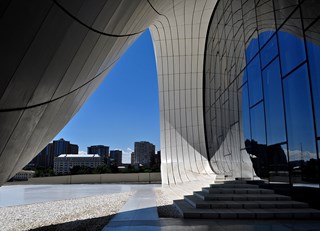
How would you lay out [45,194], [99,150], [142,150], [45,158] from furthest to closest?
[99,150], [142,150], [45,158], [45,194]

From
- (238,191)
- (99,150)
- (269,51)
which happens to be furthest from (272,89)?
(99,150)

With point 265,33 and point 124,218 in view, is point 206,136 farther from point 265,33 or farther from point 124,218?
point 124,218

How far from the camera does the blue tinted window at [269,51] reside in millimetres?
10664

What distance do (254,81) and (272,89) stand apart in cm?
202

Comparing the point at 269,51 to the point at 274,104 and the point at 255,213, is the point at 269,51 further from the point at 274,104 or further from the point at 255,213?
the point at 255,213

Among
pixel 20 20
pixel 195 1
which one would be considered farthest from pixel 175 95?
pixel 20 20

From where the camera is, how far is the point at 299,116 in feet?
29.5

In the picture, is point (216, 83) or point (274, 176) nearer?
point (274, 176)

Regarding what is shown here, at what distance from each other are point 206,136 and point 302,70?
52.6 feet

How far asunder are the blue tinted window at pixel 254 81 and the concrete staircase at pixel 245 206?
3.53 metres

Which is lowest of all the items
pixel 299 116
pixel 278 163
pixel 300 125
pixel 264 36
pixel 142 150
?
pixel 278 163

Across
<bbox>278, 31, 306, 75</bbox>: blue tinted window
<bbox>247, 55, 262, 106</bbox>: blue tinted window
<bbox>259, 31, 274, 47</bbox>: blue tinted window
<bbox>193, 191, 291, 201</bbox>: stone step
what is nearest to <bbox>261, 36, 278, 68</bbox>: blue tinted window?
<bbox>259, 31, 274, 47</bbox>: blue tinted window

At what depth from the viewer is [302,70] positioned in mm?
8844

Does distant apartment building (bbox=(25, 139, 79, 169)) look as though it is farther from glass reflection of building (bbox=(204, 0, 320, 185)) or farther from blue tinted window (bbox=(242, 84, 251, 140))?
blue tinted window (bbox=(242, 84, 251, 140))
